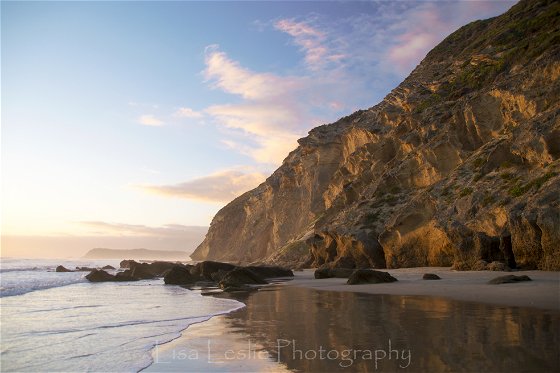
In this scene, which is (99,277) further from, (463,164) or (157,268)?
(463,164)

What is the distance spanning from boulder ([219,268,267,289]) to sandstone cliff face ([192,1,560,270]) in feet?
31.9

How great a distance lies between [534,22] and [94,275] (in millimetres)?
54535

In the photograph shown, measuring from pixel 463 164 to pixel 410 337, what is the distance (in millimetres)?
29431

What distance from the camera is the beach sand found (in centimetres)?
732

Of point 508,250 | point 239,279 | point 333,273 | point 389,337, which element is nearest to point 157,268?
point 239,279

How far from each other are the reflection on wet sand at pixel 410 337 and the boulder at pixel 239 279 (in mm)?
16740

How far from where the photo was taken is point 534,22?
48344 millimetres

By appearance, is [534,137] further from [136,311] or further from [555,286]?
[136,311]

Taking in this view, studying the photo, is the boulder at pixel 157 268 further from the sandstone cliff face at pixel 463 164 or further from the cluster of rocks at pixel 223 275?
the sandstone cliff face at pixel 463 164

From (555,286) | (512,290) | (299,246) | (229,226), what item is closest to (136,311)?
(512,290)

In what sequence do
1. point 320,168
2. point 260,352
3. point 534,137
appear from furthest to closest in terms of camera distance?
point 320,168, point 534,137, point 260,352

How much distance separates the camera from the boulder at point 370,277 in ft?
81.6

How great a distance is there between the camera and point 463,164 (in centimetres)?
3550

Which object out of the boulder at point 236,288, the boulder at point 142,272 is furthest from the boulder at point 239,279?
the boulder at point 142,272
